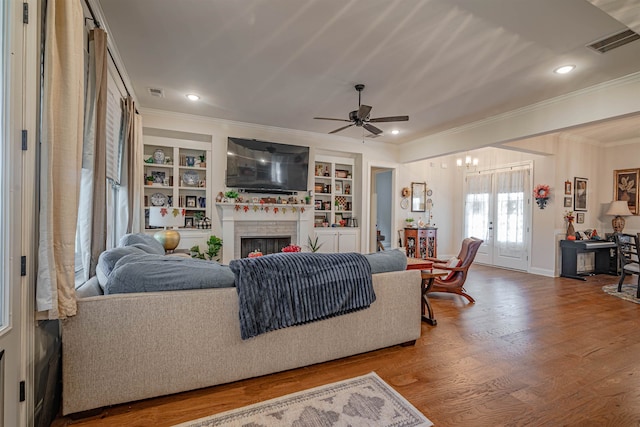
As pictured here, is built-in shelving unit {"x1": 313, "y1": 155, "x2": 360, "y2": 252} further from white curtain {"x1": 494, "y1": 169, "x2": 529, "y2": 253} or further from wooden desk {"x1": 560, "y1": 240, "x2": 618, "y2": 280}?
wooden desk {"x1": 560, "y1": 240, "x2": 618, "y2": 280}

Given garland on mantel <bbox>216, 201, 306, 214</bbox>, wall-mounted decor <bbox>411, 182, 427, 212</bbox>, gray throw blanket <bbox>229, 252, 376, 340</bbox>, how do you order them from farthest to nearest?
wall-mounted decor <bbox>411, 182, 427, 212</bbox> → garland on mantel <bbox>216, 201, 306, 214</bbox> → gray throw blanket <bbox>229, 252, 376, 340</bbox>

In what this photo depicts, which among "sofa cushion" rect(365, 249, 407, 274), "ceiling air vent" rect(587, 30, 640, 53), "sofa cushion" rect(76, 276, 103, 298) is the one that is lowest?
"sofa cushion" rect(76, 276, 103, 298)

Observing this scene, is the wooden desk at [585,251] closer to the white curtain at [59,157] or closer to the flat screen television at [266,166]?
the flat screen television at [266,166]

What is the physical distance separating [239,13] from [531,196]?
21.1 ft

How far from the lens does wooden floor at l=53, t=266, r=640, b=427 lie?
1.75 metres

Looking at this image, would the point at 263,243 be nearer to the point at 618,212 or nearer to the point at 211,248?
the point at 211,248

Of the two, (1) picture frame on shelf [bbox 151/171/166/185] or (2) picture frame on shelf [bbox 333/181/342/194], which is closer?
(1) picture frame on shelf [bbox 151/171/166/185]

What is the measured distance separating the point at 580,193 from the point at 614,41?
453 cm

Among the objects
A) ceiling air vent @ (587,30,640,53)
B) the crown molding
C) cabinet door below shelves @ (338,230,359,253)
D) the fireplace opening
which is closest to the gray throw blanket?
ceiling air vent @ (587,30,640,53)

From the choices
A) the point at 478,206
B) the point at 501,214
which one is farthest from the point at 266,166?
the point at 501,214

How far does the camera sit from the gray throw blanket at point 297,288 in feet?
6.46

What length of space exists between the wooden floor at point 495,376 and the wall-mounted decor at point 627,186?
150 inches

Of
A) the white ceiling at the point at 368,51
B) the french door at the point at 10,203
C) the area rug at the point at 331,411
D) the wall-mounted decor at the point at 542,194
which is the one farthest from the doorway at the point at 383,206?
the french door at the point at 10,203

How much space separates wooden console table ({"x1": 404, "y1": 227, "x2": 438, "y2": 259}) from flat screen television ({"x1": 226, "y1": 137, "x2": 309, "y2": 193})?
2.83 m
